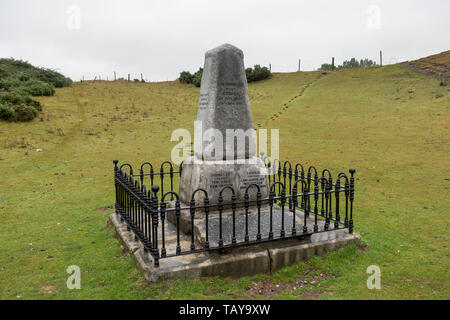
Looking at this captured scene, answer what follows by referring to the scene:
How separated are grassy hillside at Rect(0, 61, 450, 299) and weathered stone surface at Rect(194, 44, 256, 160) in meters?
2.30

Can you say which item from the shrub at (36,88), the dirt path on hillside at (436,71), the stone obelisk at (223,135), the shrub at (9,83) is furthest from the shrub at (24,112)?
the dirt path on hillside at (436,71)

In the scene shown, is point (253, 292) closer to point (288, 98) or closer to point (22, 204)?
point (22, 204)

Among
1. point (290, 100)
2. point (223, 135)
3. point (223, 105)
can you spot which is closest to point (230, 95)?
point (223, 105)

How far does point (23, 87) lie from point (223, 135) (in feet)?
91.5

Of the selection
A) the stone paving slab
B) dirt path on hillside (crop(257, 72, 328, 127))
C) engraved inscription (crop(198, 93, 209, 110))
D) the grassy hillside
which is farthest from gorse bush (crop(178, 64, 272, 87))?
the stone paving slab

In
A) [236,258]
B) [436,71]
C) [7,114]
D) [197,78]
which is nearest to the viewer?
[236,258]

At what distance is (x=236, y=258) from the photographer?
15.8 feet

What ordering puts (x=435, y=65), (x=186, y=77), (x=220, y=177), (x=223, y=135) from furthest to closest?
(x=186, y=77), (x=435, y=65), (x=223, y=135), (x=220, y=177)

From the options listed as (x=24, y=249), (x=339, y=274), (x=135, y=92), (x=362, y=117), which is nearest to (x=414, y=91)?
(x=362, y=117)

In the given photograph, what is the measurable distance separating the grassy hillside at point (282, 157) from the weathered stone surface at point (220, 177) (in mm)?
1627

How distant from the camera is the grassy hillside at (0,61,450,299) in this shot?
182 inches

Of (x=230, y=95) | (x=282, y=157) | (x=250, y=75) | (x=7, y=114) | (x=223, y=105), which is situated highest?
(x=250, y=75)

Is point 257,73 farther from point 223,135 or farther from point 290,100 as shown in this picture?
point 223,135

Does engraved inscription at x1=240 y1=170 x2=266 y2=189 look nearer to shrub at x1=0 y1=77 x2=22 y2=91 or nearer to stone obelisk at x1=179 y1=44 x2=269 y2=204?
stone obelisk at x1=179 y1=44 x2=269 y2=204
